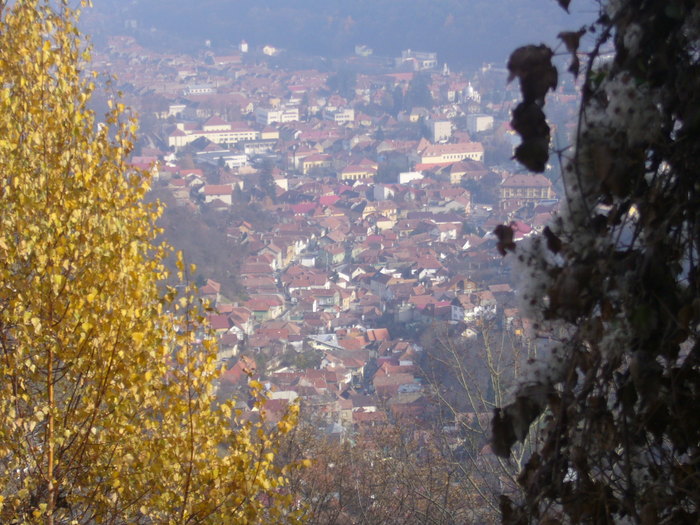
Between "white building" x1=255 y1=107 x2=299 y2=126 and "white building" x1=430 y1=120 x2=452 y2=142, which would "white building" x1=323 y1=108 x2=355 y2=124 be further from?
"white building" x1=430 y1=120 x2=452 y2=142

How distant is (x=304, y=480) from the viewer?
5426 millimetres

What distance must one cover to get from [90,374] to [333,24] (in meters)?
67.1

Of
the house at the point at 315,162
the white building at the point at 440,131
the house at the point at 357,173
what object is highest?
the white building at the point at 440,131

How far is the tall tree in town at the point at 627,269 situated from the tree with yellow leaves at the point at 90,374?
154cm

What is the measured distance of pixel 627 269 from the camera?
938mm

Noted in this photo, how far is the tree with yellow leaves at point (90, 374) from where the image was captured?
7.75 ft

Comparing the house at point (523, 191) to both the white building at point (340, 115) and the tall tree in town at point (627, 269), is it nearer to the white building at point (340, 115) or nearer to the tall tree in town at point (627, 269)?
the white building at point (340, 115)

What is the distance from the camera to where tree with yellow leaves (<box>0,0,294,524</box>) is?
2361mm

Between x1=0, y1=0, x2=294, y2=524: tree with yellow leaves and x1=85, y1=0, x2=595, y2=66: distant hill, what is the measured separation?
172 ft

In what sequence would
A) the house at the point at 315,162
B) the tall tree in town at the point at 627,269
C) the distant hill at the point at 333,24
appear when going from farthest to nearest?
the distant hill at the point at 333,24 < the house at the point at 315,162 < the tall tree in town at the point at 627,269

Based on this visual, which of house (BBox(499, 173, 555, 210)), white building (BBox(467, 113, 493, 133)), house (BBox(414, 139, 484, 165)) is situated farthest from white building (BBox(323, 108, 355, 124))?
house (BBox(499, 173, 555, 210))

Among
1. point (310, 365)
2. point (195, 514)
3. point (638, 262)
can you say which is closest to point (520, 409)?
point (638, 262)

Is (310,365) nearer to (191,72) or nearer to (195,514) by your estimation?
(195,514)

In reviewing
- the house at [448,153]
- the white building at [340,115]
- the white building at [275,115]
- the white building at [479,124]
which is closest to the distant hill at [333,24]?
the white building at [479,124]
